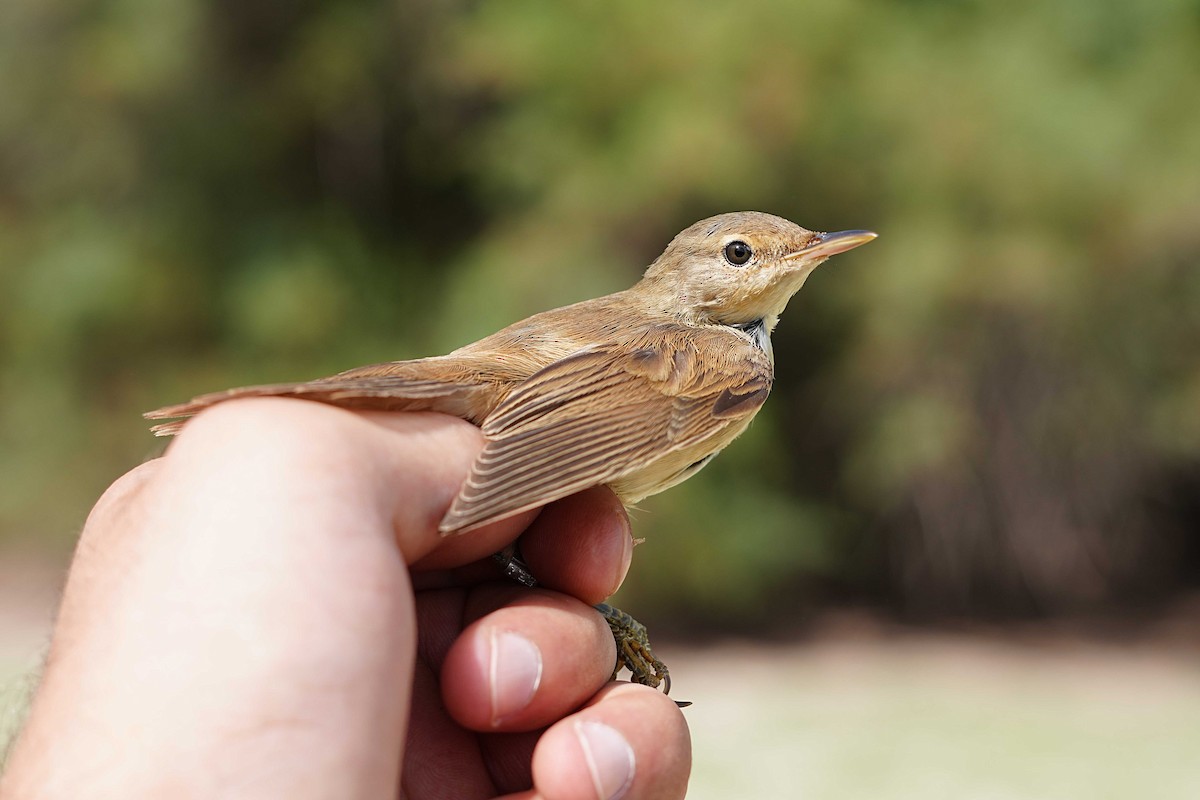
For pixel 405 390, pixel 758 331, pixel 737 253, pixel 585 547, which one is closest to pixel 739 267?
pixel 737 253

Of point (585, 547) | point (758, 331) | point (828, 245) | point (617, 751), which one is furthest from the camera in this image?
point (758, 331)

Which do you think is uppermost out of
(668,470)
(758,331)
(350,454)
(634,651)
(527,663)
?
(350,454)

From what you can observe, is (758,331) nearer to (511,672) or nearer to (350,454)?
(511,672)

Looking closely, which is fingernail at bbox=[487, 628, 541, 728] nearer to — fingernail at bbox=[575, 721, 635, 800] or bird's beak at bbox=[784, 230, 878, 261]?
fingernail at bbox=[575, 721, 635, 800]

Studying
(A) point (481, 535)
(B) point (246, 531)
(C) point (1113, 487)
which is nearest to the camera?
(B) point (246, 531)

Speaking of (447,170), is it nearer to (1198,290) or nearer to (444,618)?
(1198,290)

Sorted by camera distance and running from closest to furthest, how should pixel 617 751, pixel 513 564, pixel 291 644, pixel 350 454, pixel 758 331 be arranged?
pixel 291 644 < pixel 350 454 < pixel 617 751 < pixel 513 564 < pixel 758 331

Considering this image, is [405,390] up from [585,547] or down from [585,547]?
up

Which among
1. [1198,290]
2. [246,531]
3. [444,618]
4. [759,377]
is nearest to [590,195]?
[1198,290]
